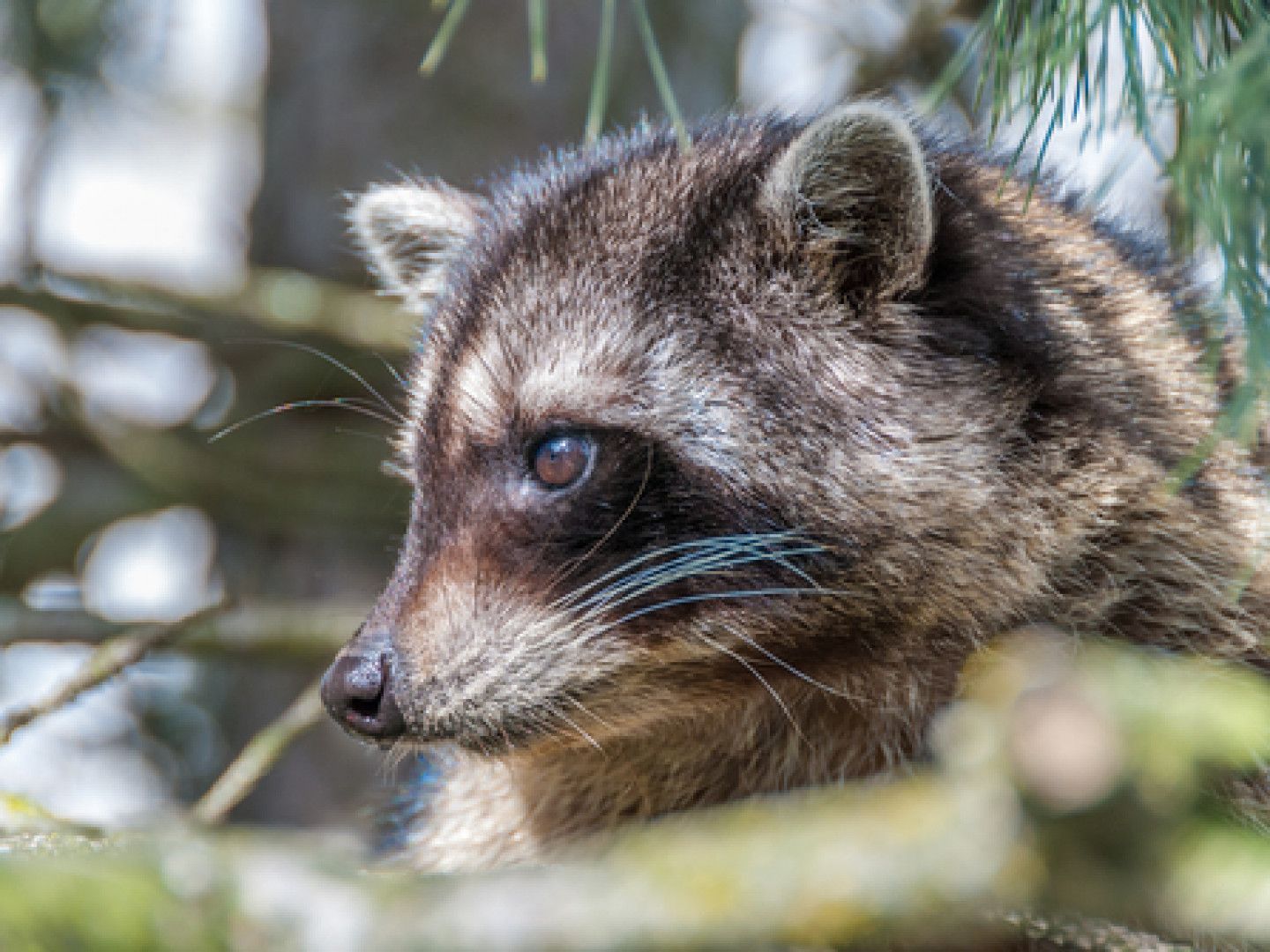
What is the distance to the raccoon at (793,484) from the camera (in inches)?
124

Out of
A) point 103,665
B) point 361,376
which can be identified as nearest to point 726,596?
point 103,665

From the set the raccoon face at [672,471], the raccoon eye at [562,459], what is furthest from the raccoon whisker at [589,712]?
the raccoon eye at [562,459]

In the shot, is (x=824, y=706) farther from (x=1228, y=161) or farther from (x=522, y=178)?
(x=522, y=178)

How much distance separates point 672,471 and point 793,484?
0.91 ft

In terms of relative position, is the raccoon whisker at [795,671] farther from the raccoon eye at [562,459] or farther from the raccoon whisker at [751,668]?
the raccoon eye at [562,459]

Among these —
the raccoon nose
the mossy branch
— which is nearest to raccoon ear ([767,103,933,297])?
the raccoon nose

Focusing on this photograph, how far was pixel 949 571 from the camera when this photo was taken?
3.17 m

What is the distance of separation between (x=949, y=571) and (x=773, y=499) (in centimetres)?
43

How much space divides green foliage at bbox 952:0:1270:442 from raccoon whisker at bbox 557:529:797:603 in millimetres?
988

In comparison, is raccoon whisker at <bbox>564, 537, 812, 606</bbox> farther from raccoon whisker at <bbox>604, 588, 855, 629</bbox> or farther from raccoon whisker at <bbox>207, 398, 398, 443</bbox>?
raccoon whisker at <bbox>207, 398, 398, 443</bbox>

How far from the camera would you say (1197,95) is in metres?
2.41

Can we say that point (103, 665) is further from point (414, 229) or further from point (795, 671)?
point (795, 671)

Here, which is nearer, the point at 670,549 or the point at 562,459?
the point at 670,549

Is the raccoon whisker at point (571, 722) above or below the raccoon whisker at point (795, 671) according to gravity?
below
